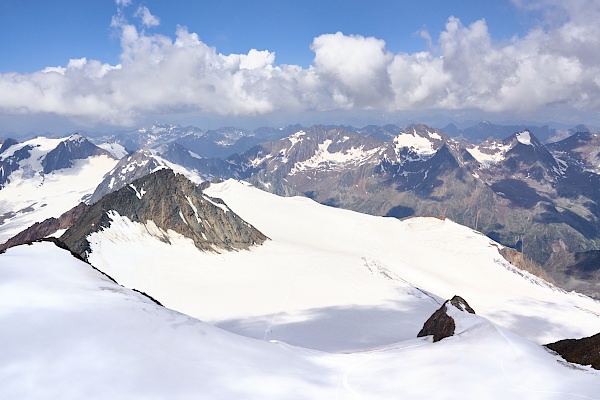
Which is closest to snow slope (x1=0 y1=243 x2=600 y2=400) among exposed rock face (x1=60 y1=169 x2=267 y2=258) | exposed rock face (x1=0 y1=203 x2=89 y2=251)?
exposed rock face (x1=60 y1=169 x2=267 y2=258)

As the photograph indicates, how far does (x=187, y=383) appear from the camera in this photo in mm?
14648

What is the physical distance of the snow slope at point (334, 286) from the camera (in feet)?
161

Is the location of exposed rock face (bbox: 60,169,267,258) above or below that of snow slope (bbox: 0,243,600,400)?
above

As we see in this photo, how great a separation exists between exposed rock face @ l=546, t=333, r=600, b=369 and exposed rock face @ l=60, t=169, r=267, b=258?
66411mm

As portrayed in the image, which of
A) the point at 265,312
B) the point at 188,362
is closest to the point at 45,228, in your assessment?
the point at 265,312

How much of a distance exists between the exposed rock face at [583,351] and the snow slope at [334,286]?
59.2ft

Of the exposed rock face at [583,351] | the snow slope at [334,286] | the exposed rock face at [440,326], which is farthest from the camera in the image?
the snow slope at [334,286]

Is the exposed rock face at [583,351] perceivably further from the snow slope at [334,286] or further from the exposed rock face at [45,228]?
the exposed rock face at [45,228]

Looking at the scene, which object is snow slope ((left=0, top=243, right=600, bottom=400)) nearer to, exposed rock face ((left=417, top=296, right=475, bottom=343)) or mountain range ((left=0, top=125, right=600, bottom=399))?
mountain range ((left=0, top=125, right=600, bottom=399))

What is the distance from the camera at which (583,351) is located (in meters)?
22.2

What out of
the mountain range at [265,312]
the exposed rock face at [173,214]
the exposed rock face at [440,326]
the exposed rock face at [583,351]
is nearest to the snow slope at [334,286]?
the mountain range at [265,312]

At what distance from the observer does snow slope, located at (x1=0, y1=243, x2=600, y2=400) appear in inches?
540

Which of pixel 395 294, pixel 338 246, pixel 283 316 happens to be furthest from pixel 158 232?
pixel 338 246

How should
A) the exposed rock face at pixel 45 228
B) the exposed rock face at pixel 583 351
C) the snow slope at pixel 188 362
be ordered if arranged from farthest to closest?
the exposed rock face at pixel 45 228 → the exposed rock face at pixel 583 351 → the snow slope at pixel 188 362
